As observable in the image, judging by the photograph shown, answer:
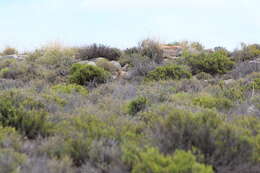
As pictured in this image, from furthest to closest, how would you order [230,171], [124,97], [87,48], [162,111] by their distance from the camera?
1. [87,48]
2. [124,97]
3. [162,111]
4. [230,171]

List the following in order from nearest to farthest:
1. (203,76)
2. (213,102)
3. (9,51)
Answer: (213,102) → (203,76) → (9,51)

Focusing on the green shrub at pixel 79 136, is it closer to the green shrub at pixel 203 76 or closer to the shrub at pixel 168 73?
the shrub at pixel 168 73

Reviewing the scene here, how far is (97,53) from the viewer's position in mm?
14734

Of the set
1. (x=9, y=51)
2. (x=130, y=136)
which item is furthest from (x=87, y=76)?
(x=9, y=51)

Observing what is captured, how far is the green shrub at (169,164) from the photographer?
271 cm

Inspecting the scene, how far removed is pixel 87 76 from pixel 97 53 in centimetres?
451

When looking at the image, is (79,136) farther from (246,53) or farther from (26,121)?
(246,53)

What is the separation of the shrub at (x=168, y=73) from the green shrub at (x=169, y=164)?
24.9 feet

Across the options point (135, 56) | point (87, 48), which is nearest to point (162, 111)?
point (135, 56)

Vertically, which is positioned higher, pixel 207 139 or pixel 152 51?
pixel 152 51

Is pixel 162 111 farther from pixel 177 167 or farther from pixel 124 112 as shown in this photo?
pixel 177 167

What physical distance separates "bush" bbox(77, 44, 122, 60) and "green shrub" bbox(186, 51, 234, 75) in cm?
384

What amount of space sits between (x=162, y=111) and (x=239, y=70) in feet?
24.2

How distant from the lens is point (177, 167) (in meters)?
2.72
